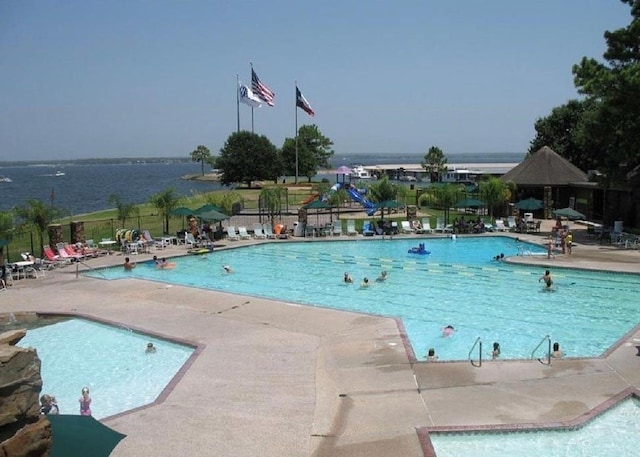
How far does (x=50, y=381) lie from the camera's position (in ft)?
43.1

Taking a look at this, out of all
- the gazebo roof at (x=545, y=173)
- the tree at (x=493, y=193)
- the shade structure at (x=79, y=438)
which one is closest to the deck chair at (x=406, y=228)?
the tree at (x=493, y=193)

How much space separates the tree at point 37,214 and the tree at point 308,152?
69899mm

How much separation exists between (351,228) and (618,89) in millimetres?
15601

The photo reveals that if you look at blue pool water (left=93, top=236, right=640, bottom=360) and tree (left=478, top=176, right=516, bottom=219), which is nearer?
blue pool water (left=93, top=236, right=640, bottom=360)

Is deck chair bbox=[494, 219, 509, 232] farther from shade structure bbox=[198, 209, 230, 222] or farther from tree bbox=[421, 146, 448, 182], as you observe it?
tree bbox=[421, 146, 448, 182]

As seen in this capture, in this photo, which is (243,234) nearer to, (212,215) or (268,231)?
(268,231)

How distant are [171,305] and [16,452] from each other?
1258 cm

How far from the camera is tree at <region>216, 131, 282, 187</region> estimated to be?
8769 cm

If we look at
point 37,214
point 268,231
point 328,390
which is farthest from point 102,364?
point 268,231

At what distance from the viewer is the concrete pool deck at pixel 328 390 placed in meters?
9.00

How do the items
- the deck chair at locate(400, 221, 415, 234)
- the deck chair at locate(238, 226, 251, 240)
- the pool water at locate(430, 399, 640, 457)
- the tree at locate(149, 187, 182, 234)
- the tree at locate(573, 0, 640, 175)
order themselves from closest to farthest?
the pool water at locate(430, 399, 640, 457) → the tree at locate(573, 0, 640, 175) → the tree at locate(149, 187, 182, 234) → the deck chair at locate(238, 226, 251, 240) → the deck chair at locate(400, 221, 415, 234)

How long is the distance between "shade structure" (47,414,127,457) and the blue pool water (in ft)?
28.4

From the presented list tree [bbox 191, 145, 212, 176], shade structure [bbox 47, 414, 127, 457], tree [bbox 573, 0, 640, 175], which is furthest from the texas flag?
tree [bbox 191, 145, 212, 176]

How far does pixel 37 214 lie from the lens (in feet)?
84.7
